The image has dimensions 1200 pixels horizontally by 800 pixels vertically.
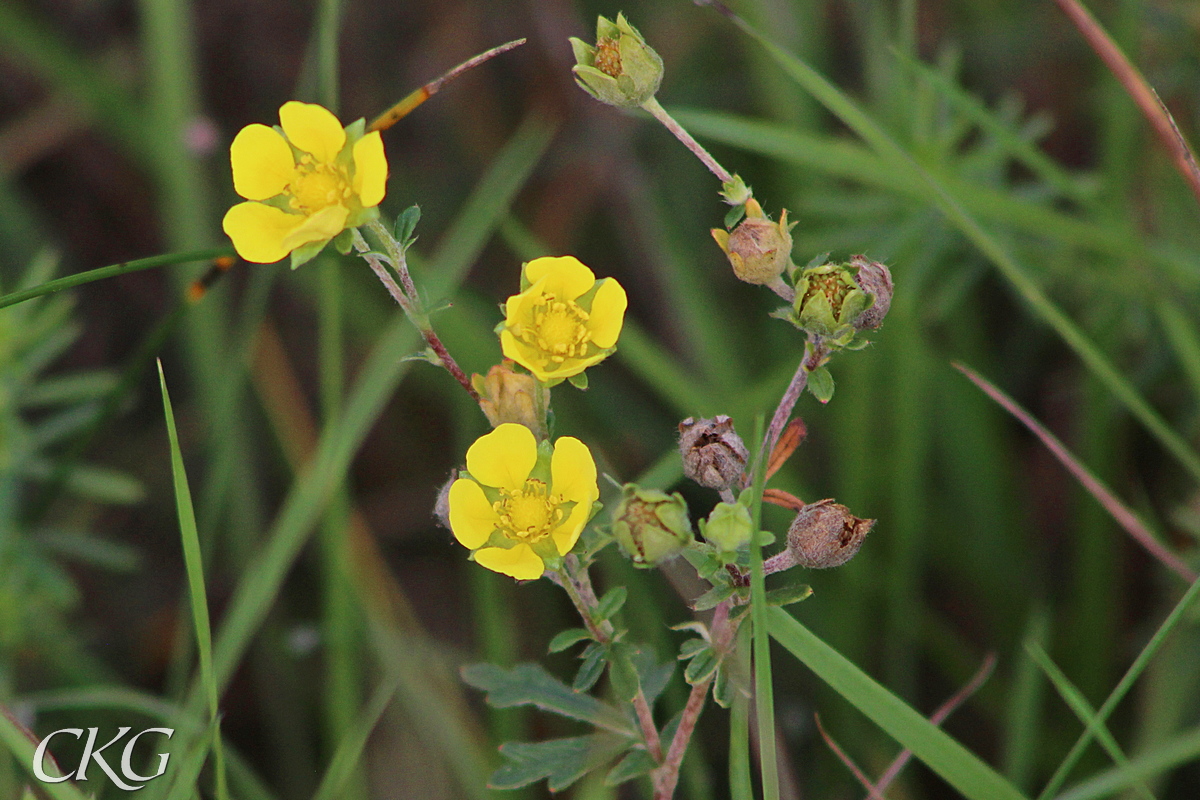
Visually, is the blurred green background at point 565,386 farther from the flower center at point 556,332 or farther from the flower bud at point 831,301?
the flower bud at point 831,301

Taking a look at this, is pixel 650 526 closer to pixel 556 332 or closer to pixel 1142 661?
pixel 556 332

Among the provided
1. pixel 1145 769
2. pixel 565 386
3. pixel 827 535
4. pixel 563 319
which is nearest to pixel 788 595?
pixel 827 535

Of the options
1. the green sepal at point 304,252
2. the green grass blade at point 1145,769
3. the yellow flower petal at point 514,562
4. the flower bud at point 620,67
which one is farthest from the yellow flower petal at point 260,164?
the green grass blade at point 1145,769

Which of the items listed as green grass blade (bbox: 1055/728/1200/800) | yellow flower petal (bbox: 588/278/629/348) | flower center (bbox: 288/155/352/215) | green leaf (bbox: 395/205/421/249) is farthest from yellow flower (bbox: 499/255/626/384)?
green grass blade (bbox: 1055/728/1200/800)

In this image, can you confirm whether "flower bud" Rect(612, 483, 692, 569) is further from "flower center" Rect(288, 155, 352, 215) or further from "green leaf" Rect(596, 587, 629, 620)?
"flower center" Rect(288, 155, 352, 215)

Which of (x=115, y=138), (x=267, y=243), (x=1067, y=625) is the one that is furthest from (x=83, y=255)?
(x=1067, y=625)

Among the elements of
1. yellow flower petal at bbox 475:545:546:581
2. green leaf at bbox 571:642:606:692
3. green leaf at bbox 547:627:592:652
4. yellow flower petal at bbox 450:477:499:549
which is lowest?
green leaf at bbox 571:642:606:692
